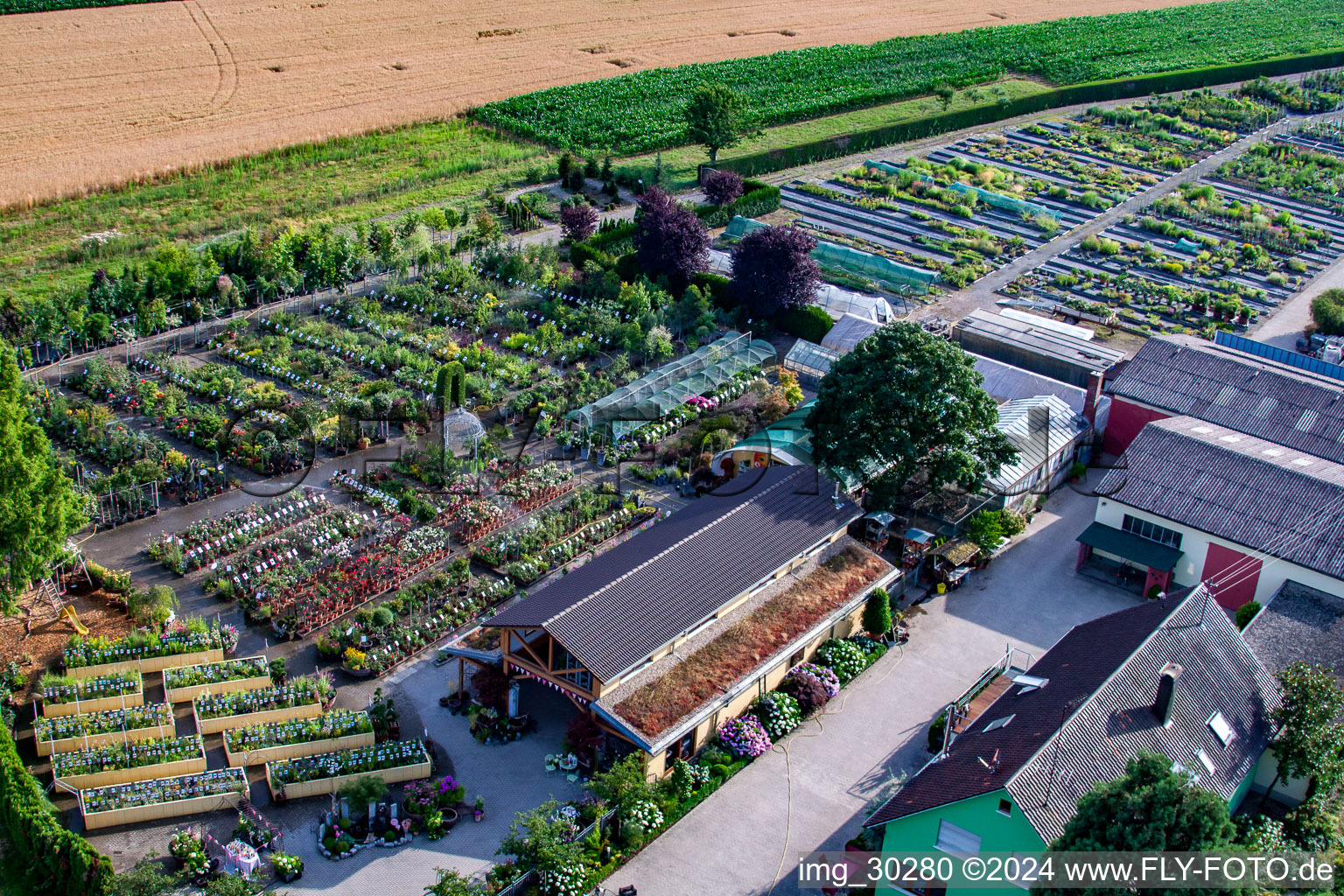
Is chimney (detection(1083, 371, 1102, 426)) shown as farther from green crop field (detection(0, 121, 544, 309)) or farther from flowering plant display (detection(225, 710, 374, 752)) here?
green crop field (detection(0, 121, 544, 309))

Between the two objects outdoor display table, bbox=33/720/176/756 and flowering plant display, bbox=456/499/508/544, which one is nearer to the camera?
outdoor display table, bbox=33/720/176/756

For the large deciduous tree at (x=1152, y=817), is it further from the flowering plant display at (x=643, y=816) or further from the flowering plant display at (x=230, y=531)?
the flowering plant display at (x=230, y=531)

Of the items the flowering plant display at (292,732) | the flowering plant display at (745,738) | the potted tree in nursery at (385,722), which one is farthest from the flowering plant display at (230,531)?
the flowering plant display at (745,738)

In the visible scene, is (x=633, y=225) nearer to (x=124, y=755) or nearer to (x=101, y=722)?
(x=101, y=722)

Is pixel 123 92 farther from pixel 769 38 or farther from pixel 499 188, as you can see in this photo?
pixel 769 38

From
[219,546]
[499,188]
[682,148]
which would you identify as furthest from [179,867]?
[682,148]

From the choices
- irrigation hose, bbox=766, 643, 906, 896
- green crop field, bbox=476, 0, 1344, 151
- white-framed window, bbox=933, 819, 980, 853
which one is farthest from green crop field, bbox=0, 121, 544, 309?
white-framed window, bbox=933, 819, 980, 853
